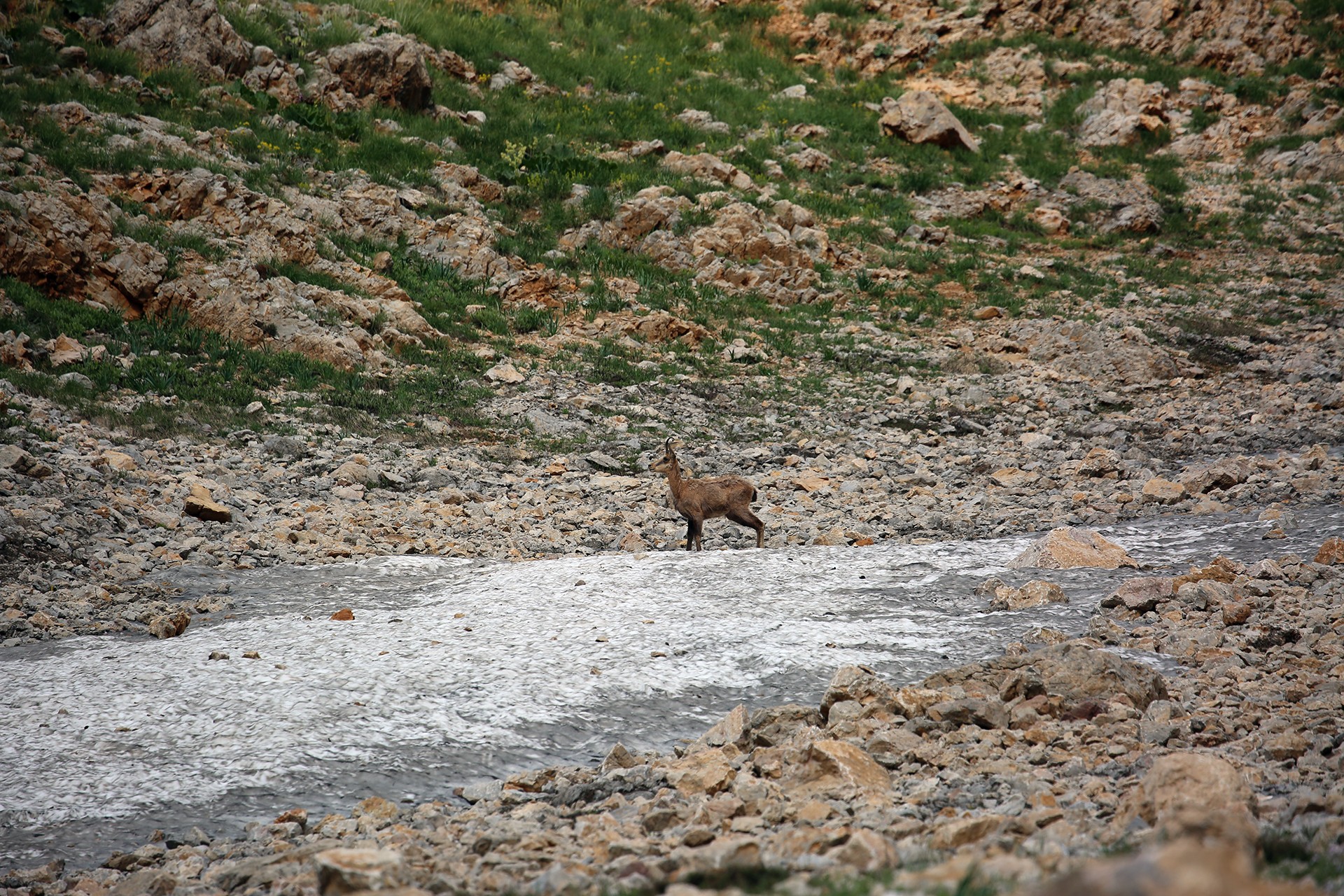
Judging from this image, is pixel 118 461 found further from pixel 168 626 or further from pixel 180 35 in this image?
pixel 180 35

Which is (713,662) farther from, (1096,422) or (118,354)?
(118,354)

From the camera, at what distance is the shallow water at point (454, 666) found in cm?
482

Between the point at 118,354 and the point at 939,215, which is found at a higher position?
the point at 939,215

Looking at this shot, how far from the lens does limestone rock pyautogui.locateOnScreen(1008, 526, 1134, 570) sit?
7.29 meters

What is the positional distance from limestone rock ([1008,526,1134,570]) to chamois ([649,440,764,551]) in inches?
99.8

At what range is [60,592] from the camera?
7145 millimetres

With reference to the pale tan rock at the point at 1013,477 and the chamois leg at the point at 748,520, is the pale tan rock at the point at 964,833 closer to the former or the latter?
the chamois leg at the point at 748,520

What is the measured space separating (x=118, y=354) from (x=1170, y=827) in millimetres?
12341

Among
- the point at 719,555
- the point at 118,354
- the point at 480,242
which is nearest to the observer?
the point at 719,555

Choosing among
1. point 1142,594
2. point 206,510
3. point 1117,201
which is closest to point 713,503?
point 1142,594

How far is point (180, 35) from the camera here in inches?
676

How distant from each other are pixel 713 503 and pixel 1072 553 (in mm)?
3264

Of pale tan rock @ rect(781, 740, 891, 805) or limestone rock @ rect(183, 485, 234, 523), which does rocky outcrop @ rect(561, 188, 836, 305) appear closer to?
limestone rock @ rect(183, 485, 234, 523)

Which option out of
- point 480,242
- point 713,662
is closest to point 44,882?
point 713,662
